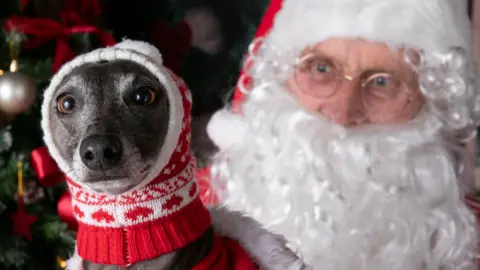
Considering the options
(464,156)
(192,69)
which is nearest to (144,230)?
(464,156)

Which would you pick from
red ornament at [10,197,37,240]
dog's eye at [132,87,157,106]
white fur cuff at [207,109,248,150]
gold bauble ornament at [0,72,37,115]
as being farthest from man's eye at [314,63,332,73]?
red ornament at [10,197,37,240]

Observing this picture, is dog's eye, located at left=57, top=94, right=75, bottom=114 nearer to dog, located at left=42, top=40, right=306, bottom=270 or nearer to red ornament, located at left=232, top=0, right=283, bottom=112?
dog, located at left=42, top=40, right=306, bottom=270

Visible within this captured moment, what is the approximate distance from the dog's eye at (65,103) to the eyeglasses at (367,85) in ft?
1.78

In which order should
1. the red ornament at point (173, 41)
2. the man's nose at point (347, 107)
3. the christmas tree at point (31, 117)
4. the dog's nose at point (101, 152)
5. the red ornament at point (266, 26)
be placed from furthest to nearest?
the red ornament at point (173, 41) → the red ornament at point (266, 26) → the christmas tree at point (31, 117) → the man's nose at point (347, 107) → the dog's nose at point (101, 152)

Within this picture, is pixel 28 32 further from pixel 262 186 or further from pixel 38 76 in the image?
pixel 262 186

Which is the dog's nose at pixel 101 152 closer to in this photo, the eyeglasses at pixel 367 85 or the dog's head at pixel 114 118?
the dog's head at pixel 114 118

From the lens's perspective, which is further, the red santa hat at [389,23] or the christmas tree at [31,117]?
the christmas tree at [31,117]

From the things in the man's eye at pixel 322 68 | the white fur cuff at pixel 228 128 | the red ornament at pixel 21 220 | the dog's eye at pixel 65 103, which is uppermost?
the dog's eye at pixel 65 103

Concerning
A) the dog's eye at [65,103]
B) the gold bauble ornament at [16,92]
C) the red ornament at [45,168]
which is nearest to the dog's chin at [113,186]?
the dog's eye at [65,103]

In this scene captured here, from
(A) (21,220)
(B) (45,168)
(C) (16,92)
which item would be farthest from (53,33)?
(A) (21,220)

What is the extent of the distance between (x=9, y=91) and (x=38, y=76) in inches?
3.4

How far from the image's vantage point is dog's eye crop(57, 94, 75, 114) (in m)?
0.66

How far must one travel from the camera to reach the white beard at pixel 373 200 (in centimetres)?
104

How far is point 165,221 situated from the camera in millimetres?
677
